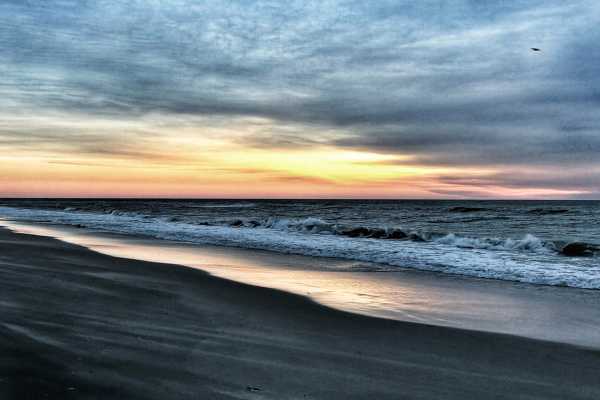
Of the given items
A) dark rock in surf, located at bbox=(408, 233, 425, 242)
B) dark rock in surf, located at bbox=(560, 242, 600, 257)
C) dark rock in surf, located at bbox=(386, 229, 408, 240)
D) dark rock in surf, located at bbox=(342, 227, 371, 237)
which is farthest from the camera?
dark rock in surf, located at bbox=(342, 227, 371, 237)

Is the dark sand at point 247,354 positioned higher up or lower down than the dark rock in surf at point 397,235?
lower down

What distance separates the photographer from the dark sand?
4.00 metres

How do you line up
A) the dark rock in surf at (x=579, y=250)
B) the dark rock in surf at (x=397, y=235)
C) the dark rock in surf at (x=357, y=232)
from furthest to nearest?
the dark rock in surf at (x=357, y=232)
the dark rock in surf at (x=397, y=235)
the dark rock in surf at (x=579, y=250)

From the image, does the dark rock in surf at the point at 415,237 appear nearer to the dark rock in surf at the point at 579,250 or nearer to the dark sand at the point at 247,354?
the dark rock in surf at the point at 579,250

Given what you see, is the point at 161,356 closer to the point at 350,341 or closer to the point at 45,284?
the point at 350,341

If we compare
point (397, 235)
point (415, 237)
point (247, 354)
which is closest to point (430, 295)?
point (247, 354)

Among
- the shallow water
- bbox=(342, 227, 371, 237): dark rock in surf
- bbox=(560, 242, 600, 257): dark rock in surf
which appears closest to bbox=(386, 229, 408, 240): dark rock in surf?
bbox=(342, 227, 371, 237): dark rock in surf

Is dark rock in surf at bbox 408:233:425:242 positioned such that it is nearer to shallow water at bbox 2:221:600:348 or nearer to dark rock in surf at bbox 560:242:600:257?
dark rock in surf at bbox 560:242:600:257

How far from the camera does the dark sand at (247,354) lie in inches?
157

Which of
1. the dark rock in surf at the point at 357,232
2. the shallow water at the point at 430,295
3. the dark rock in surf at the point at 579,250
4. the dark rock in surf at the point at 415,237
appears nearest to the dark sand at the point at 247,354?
the shallow water at the point at 430,295

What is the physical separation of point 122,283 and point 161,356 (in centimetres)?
471

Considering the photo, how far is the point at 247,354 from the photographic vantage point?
16.1ft

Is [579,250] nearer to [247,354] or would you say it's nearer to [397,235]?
[397,235]

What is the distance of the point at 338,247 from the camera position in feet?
57.4
